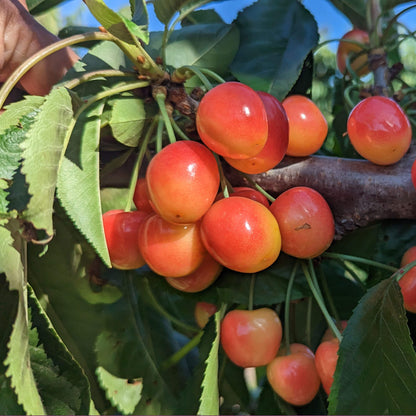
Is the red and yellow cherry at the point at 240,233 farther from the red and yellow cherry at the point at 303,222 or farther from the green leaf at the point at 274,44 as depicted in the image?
the green leaf at the point at 274,44

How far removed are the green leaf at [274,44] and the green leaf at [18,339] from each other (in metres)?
0.52

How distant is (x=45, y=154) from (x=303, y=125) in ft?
1.44

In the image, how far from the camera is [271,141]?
0.70m

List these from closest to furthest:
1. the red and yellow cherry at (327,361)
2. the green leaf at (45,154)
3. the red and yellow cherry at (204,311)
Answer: the green leaf at (45,154), the red and yellow cherry at (327,361), the red and yellow cherry at (204,311)

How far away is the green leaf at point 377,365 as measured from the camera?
644 mm

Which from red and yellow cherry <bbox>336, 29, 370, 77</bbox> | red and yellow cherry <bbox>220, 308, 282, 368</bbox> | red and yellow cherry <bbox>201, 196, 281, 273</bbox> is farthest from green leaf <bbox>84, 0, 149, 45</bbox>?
red and yellow cherry <bbox>336, 29, 370, 77</bbox>

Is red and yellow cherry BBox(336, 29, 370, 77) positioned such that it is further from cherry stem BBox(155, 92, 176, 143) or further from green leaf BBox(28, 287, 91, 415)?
green leaf BBox(28, 287, 91, 415)

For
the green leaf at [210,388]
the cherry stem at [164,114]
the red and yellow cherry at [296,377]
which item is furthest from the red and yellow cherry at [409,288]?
the cherry stem at [164,114]

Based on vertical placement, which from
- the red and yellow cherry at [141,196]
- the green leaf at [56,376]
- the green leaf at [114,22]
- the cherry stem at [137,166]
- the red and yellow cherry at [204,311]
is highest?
the green leaf at [114,22]

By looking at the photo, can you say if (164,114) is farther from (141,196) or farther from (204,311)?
(204,311)

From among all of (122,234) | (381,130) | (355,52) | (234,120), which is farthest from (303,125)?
(355,52)

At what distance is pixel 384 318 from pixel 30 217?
0.49 meters

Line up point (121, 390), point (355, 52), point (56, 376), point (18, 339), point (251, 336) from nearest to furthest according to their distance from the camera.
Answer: point (18, 339)
point (56, 376)
point (251, 336)
point (121, 390)
point (355, 52)

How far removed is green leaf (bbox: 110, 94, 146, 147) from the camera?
2.54 feet
